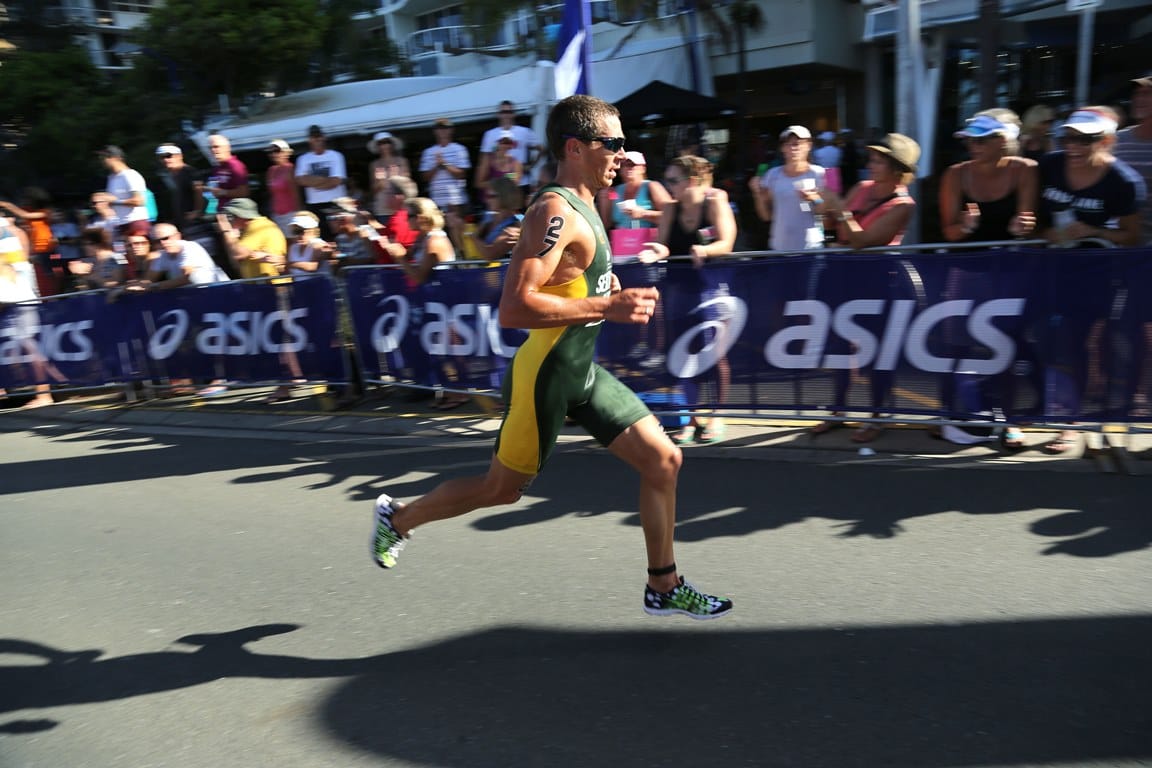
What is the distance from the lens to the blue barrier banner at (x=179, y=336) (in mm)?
8633

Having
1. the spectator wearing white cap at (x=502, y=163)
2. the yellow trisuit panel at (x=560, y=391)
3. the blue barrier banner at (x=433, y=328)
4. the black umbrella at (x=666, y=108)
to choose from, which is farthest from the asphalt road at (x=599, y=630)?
the black umbrella at (x=666, y=108)

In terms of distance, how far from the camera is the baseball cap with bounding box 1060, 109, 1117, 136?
553 cm

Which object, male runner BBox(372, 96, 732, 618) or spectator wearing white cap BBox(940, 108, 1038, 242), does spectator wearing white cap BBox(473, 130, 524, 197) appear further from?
male runner BBox(372, 96, 732, 618)

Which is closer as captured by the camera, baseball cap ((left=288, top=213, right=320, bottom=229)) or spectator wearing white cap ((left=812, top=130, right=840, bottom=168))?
baseball cap ((left=288, top=213, right=320, bottom=229))

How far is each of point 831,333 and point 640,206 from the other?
6.50 ft

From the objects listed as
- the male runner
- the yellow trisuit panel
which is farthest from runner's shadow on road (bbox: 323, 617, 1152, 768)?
the yellow trisuit panel

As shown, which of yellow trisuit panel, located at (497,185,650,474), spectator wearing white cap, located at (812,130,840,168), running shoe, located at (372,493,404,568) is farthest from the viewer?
spectator wearing white cap, located at (812,130,840,168)

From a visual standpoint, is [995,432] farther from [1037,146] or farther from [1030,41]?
[1030,41]

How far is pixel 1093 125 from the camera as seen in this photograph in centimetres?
553

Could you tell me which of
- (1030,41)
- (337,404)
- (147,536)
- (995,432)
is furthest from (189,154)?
(995,432)

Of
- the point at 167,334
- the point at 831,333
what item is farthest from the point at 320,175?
the point at 831,333

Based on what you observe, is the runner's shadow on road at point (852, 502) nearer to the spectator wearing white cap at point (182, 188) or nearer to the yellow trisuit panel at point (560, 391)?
the yellow trisuit panel at point (560, 391)

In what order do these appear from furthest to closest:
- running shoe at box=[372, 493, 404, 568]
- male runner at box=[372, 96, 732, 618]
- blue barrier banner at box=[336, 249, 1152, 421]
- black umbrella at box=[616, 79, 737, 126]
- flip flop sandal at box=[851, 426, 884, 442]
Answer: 1. black umbrella at box=[616, 79, 737, 126]
2. flip flop sandal at box=[851, 426, 884, 442]
3. blue barrier banner at box=[336, 249, 1152, 421]
4. running shoe at box=[372, 493, 404, 568]
5. male runner at box=[372, 96, 732, 618]

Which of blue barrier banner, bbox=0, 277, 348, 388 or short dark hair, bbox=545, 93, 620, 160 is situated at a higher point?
short dark hair, bbox=545, 93, 620, 160
